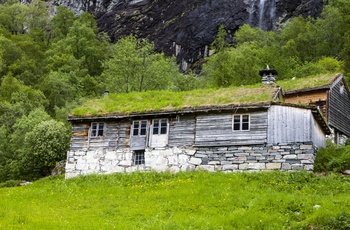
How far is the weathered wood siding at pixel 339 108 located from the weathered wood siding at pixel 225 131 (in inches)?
451

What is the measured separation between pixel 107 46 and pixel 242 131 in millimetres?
68505

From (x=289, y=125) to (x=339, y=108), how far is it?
14.4 metres

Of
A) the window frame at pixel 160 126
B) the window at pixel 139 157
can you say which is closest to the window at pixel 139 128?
the window frame at pixel 160 126

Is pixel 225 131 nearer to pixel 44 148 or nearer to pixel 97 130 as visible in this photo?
pixel 97 130

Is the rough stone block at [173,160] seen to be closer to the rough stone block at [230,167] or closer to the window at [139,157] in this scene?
the window at [139,157]

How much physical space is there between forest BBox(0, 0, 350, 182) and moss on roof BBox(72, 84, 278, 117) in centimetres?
1300

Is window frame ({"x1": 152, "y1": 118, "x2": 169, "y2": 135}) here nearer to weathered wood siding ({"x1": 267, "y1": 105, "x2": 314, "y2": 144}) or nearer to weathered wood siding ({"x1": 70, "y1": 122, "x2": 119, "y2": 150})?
weathered wood siding ({"x1": 70, "y1": 122, "x2": 119, "y2": 150})

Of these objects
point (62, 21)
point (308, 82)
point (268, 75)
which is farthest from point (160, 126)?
point (62, 21)

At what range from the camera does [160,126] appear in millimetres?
33594

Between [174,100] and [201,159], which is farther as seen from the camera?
[174,100]

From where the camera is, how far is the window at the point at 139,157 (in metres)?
33.3

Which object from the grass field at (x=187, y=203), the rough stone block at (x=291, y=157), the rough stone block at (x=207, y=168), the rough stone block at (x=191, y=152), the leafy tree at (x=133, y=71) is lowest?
the grass field at (x=187, y=203)

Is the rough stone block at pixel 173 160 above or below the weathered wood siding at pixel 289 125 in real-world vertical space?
below

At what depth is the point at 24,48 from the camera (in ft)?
299
